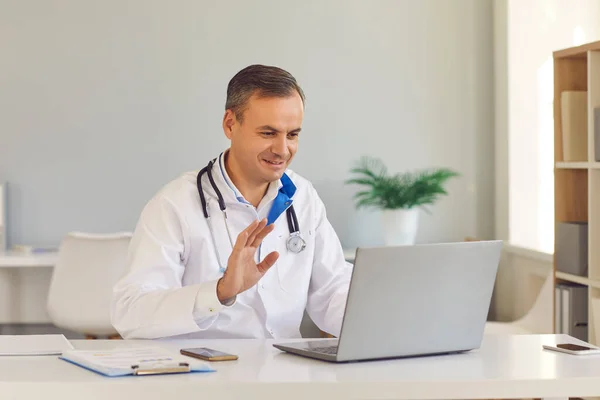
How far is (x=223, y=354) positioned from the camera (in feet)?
5.99

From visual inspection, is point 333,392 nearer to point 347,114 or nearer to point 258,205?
point 258,205

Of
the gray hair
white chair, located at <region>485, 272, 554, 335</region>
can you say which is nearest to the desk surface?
white chair, located at <region>485, 272, 554, 335</region>

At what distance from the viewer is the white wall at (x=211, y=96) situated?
512cm

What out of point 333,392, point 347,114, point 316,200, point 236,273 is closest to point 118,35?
point 347,114

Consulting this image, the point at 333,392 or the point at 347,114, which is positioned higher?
the point at 347,114

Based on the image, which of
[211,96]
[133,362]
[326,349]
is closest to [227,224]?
[326,349]

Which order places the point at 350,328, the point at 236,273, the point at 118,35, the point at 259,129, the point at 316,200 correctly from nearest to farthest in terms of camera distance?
the point at 350,328 < the point at 236,273 < the point at 259,129 < the point at 316,200 < the point at 118,35

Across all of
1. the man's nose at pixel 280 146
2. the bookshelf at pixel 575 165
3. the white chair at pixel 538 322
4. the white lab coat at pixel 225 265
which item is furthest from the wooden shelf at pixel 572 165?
the man's nose at pixel 280 146

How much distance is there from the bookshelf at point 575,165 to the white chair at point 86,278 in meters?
1.95

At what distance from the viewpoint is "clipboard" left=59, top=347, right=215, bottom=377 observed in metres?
1.64

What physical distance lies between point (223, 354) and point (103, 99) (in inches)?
140

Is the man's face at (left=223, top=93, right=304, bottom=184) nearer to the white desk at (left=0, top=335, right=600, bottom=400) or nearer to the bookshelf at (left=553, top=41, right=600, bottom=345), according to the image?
the white desk at (left=0, top=335, right=600, bottom=400)

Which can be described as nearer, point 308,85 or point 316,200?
point 316,200

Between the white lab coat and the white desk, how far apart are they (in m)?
0.46
